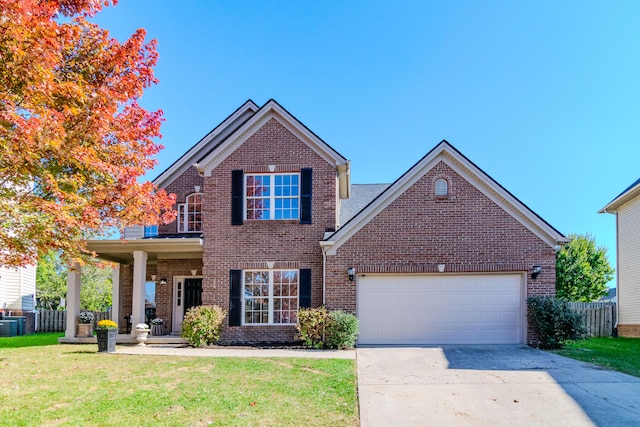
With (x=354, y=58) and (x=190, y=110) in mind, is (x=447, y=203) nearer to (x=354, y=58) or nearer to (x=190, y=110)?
(x=354, y=58)

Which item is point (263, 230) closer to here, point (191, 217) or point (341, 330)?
point (191, 217)

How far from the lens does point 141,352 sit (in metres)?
12.3

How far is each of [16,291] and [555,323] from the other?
959 inches

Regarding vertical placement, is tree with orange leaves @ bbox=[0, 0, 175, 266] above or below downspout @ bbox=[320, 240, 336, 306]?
above

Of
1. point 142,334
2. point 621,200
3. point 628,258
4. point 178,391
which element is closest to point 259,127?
point 142,334

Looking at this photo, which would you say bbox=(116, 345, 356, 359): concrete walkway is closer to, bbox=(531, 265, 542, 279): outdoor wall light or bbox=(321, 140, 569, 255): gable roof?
bbox=(321, 140, 569, 255): gable roof

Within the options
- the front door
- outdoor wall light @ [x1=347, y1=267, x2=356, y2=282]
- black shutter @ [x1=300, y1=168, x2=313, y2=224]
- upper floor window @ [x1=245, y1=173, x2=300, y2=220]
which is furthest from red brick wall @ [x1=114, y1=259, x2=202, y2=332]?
outdoor wall light @ [x1=347, y1=267, x2=356, y2=282]

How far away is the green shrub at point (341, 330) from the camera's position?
1268cm

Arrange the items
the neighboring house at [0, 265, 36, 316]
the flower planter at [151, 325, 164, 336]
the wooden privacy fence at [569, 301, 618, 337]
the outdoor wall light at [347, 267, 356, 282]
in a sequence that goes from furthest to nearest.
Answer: the neighboring house at [0, 265, 36, 316] < the wooden privacy fence at [569, 301, 618, 337] < the flower planter at [151, 325, 164, 336] < the outdoor wall light at [347, 267, 356, 282]

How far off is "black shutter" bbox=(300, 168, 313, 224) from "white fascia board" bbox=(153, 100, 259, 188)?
15.2 ft

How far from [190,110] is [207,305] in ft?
25.2

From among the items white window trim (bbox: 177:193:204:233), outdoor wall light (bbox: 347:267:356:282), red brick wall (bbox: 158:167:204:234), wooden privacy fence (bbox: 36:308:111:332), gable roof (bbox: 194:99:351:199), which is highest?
gable roof (bbox: 194:99:351:199)

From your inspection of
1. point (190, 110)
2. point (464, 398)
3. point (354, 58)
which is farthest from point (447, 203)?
point (190, 110)

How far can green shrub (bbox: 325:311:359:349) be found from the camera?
1268 centimetres
